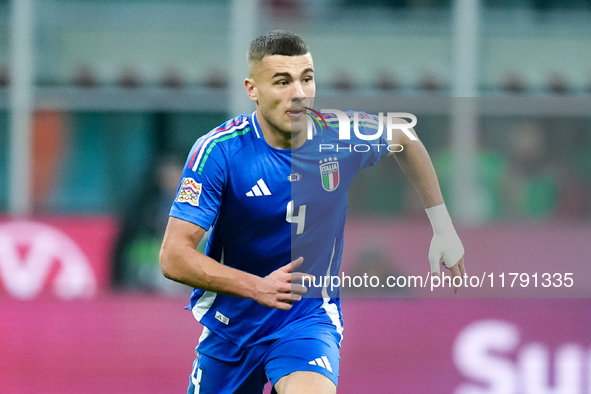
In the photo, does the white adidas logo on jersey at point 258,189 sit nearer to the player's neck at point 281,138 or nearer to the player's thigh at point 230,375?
the player's neck at point 281,138

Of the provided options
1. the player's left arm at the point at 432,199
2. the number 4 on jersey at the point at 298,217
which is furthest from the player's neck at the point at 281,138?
the player's left arm at the point at 432,199

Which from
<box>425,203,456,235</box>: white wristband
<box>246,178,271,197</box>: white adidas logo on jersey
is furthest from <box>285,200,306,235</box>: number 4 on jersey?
<box>425,203,456,235</box>: white wristband

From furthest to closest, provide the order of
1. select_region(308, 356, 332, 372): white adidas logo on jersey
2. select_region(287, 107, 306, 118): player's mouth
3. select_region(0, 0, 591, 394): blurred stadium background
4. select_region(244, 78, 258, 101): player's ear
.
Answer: select_region(0, 0, 591, 394): blurred stadium background → select_region(244, 78, 258, 101): player's ear → select_region(287, 107, 306, 118): player's mouth → select_region(308, 356, 332, 372): white adidas logo on jersey

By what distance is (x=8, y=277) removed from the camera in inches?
353

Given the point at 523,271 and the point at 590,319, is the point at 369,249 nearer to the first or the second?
the point at 523,271

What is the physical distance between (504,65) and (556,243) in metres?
3.19

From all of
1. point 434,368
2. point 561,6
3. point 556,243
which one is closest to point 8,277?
point 434,368

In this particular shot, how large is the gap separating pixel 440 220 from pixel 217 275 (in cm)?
129

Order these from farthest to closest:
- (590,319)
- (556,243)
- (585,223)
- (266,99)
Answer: (585,223), (556,243), (590,319), (266,99)

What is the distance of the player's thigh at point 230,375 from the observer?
4.52 meters

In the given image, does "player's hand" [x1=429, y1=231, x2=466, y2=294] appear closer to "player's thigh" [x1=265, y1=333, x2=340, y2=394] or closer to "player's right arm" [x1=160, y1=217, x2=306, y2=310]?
"player's thigh" [x1=265, y1=333, x2=340, y2=394]

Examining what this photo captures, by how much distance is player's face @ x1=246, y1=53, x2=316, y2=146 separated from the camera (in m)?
4.35

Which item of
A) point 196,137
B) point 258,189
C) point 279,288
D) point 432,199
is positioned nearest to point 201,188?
point 258,189

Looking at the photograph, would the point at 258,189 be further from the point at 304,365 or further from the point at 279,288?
the point at 304,365
